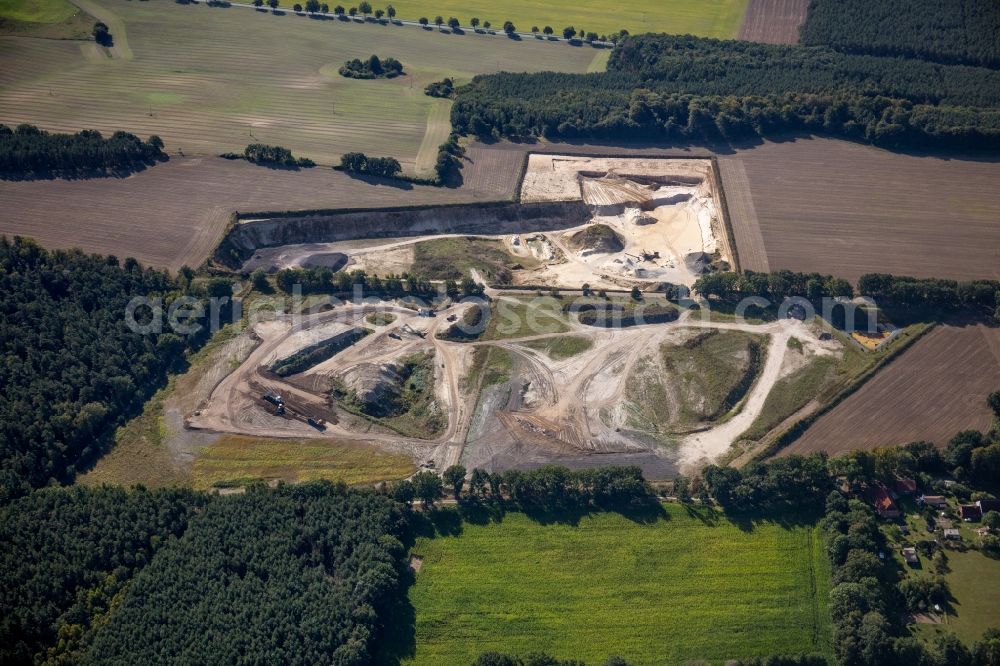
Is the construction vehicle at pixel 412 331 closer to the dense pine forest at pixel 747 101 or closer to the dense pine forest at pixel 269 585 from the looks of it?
the dense pine forest at pixel 269 585

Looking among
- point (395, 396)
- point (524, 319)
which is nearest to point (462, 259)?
point (524, 319)

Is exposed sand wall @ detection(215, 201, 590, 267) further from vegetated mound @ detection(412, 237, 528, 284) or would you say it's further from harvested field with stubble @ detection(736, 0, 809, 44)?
harvested field with stubble @ detection(736, 0, 809, 44)

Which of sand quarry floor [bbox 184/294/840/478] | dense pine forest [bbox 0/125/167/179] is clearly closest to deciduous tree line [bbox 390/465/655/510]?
sand quarry floor [bbox 184/294/840/478]

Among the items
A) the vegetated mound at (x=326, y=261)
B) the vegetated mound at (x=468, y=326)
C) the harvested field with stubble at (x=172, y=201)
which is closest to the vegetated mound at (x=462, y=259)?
the vegetated mound at (x=468, y=326)

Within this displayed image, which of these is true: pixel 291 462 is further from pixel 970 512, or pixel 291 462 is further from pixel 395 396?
pixel 970 512

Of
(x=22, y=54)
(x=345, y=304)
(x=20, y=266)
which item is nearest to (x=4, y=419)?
(x=20, y=266)

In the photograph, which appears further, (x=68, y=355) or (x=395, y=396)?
(x=395, y=396)

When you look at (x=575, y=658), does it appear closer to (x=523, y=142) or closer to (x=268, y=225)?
(x=268, y=225)
